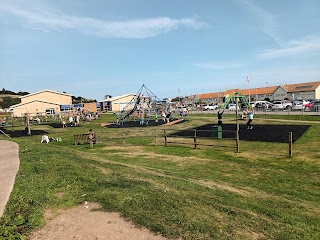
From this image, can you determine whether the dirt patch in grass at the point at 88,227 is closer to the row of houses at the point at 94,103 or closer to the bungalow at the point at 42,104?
the row of houses at the point at 94,103

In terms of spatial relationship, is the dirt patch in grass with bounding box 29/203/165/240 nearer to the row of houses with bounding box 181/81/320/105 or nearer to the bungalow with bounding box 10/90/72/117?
the bungalow with bounding box 10/90/72/117

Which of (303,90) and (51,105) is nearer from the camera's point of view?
(51,105)

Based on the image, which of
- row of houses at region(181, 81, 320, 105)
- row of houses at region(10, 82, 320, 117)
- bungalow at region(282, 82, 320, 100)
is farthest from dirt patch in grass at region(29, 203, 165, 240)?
bungalow at region(282, 82, 320, 100)

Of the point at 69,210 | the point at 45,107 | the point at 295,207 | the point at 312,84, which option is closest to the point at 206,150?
the point at 295,207

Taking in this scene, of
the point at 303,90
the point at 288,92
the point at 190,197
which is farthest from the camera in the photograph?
the point at 288,92

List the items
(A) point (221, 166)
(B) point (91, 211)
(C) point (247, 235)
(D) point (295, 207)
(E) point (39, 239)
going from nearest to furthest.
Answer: (E) point (39, 239) → (C) point (247, 235) → (B) point (91, 211) → (D) point (295, 207) → (A) point (221, 166)

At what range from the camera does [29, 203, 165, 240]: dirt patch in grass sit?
15.7 ft

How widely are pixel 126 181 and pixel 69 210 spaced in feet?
8.03

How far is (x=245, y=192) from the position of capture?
28.3ft

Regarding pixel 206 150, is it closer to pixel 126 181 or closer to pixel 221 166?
pixel 221 166

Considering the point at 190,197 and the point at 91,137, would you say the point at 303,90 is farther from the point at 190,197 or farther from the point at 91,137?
the point at 190,197

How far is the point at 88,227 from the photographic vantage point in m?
5.09

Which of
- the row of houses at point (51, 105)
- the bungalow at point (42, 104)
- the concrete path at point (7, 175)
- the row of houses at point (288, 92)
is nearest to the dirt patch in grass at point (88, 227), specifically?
the concrete path at point (7, 175)

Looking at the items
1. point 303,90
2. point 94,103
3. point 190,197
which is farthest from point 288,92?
point 190,197
